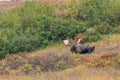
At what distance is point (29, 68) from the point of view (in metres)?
19.5

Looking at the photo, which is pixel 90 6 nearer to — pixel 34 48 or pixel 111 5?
pixel 111 5

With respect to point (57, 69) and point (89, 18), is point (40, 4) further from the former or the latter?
point (57, 69)

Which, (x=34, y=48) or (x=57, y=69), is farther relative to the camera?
(x=34, y=48)

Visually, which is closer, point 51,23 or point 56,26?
point 56,26

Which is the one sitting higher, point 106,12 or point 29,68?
point 29,68

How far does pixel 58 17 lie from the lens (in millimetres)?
40250

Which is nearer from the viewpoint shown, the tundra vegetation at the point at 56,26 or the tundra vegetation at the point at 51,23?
the tundra vegetation at the point at 56,26

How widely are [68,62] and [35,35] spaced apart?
15.5 m

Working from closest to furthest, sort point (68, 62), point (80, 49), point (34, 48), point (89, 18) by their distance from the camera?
point (68, 62) < point (80, 49) < point (34, 48) < point (89, 18)

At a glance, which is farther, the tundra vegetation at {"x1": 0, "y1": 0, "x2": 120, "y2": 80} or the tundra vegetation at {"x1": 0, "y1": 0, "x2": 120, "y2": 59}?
the tundra vegetation at {"x1": 0, "y1": 0, "x2": 120, "y2": 59}

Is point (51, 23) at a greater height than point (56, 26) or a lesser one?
greater

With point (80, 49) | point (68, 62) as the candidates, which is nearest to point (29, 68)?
point (68, 62)

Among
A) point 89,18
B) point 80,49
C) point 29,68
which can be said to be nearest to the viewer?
point 29,68

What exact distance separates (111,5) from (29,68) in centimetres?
A: 2238
